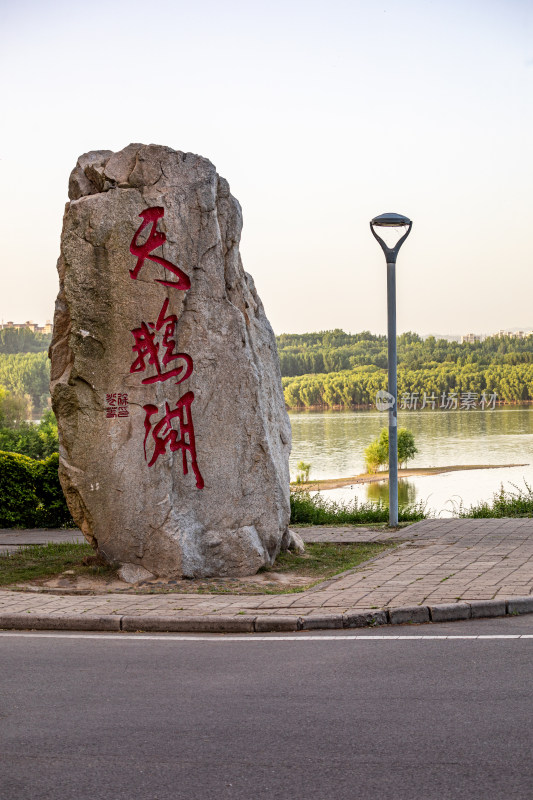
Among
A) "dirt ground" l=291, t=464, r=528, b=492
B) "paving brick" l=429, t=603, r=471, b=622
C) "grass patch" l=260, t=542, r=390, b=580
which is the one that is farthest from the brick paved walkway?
"dirt ground" l=291, t=464, r=528, b=492

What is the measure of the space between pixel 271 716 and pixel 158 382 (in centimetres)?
530

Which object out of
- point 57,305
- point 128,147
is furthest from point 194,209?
point 57,305

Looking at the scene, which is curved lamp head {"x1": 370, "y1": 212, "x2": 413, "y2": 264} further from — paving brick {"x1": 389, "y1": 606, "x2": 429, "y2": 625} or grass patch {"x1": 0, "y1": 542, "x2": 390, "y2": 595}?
paving brick {"x1": 389, "y1": 606, "x2": 429, "y2": 625}

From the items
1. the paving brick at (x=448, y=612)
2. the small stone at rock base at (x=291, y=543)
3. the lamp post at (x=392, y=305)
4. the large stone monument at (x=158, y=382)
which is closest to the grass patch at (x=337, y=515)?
the lamp post at (x=392, y=305)

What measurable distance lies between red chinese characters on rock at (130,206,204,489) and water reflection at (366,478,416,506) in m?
17.7

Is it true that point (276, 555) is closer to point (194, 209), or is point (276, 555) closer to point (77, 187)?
point (194, 209)

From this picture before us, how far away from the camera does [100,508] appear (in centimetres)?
984

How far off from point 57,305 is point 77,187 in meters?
1.43

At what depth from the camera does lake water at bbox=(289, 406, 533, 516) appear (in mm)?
30941

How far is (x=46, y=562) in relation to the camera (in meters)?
11.1

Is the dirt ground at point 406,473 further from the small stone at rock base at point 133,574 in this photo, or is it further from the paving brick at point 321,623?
the paving brick at point 321,623

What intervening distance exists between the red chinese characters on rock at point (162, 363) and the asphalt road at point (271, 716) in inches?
116

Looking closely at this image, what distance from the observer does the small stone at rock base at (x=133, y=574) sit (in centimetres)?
955

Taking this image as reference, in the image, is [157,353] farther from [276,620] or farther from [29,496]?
[29,496]
